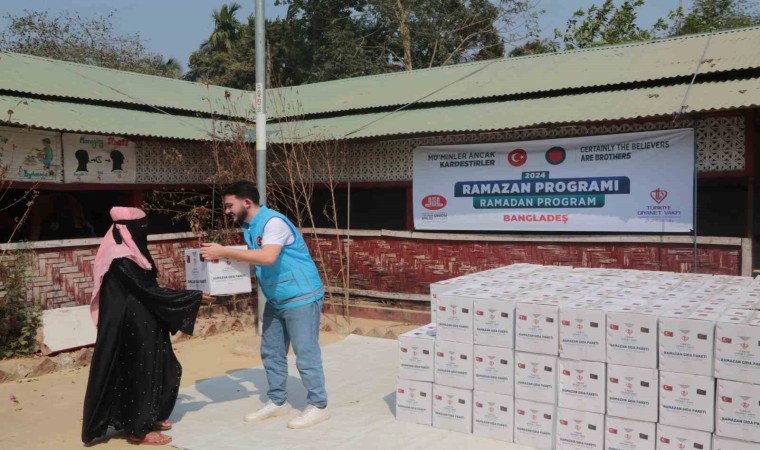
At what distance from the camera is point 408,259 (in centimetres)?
894

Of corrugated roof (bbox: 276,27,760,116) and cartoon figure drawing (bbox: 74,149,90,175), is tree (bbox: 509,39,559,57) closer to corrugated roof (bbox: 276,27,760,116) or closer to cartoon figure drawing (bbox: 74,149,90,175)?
corrugated roof (bbox: 276,27,760,116)

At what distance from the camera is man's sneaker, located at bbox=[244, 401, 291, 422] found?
204 inches

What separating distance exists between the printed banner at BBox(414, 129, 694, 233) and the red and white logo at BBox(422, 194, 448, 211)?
0.6 inches

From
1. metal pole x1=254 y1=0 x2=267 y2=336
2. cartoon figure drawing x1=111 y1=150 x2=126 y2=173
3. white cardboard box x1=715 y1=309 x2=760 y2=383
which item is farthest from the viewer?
cartoon figure drawing x1=111 y1=150 x2=126 y2=173

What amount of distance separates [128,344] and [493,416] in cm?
278

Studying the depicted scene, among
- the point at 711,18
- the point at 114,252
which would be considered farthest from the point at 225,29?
the point at 114,252

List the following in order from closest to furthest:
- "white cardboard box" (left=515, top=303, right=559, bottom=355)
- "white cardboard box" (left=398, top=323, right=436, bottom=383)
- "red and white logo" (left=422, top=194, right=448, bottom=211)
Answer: "white cardboard box" (left=515, top=303, right=559, bottom=355) → "white cardboard box" (left=398, top=323, right=436, bottom=383) → "red and white logo" (left=422, top=194, right=448, bottom=211)

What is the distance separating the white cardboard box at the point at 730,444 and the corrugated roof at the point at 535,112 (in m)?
3.91

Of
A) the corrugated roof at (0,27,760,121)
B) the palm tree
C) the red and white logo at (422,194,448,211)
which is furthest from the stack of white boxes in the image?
the palm tree

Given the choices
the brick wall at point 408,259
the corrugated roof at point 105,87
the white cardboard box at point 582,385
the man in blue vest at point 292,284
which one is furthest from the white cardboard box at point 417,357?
the corrugated roof at point 105,87

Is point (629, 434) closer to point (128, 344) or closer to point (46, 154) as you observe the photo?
point (128, 344)

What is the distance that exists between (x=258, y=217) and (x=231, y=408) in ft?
6.09

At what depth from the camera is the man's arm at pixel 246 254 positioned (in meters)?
4.62

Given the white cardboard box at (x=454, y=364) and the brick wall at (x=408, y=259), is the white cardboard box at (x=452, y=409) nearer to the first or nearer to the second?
the white cardboard box at (x=454, y=364)
